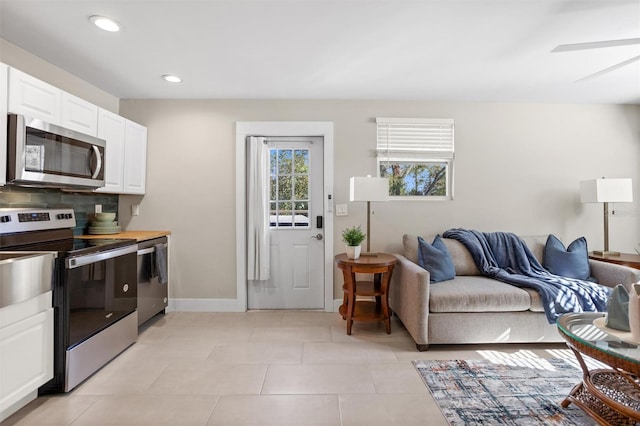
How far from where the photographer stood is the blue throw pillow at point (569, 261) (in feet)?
9.91

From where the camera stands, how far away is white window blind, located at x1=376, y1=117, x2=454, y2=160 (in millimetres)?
3557

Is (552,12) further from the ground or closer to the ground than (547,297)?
further from the ground

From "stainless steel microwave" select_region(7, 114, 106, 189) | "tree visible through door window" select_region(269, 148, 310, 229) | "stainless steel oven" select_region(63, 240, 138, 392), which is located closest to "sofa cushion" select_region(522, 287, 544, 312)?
"tree visible through door window" select_region(269, 148, 310, 229)

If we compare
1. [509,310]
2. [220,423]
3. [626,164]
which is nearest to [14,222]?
[220,423]

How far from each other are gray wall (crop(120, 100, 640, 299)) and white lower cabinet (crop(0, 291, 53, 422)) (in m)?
1.67

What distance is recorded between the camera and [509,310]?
2.62 metres

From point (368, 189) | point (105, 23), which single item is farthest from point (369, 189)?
point (105, 23)

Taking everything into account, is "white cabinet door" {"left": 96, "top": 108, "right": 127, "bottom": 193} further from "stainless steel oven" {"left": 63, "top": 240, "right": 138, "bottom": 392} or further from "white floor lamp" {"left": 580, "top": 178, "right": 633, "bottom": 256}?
"white floor lamp" {"left": 580, "top": 178, "right": 633, "bottom": 256}

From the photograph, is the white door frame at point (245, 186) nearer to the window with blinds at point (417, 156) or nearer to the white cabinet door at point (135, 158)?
the window with blinds at point (417, 156)

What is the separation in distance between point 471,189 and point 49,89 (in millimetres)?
3854

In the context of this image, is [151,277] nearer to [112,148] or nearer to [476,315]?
[112,148]

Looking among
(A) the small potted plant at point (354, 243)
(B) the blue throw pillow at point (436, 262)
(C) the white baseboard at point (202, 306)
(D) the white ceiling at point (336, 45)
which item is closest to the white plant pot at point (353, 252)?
(A) the small potted plant at point (354, 243)

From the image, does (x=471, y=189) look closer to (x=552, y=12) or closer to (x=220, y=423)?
(x=552, y=12)

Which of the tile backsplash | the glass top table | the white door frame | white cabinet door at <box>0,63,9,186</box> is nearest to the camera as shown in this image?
the glass top table
